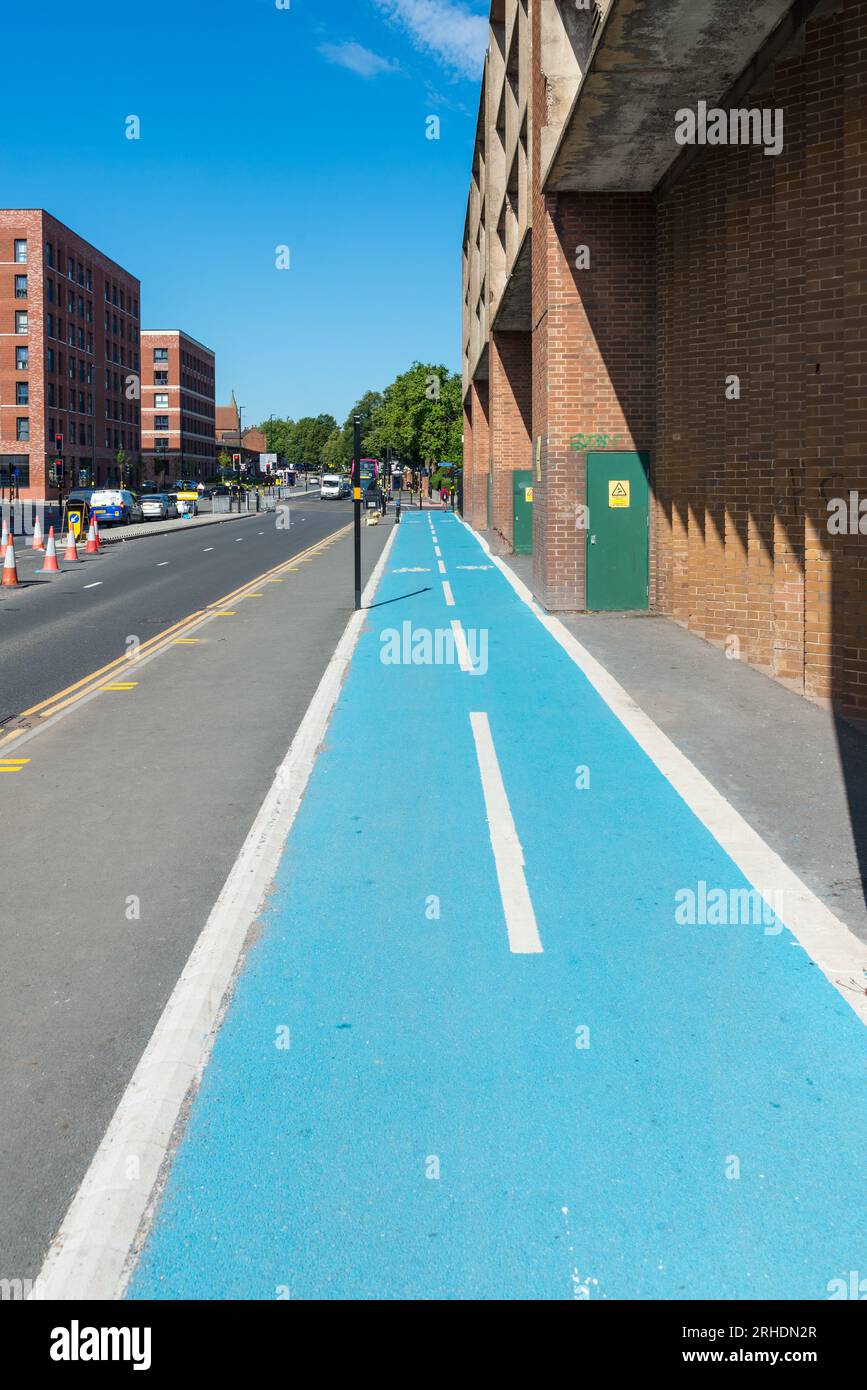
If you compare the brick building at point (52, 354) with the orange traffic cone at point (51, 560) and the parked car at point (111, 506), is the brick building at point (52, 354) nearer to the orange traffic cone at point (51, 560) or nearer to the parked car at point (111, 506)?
the parked car at point (111, 506)

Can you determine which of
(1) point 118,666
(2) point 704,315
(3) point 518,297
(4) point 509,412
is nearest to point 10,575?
(1) point 118,666

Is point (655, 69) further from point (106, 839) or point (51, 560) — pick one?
point (51, 560)

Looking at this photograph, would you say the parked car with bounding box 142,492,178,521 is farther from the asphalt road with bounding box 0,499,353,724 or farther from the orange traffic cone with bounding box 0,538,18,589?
the orange traffic cone with bounding box 0,538,18,589

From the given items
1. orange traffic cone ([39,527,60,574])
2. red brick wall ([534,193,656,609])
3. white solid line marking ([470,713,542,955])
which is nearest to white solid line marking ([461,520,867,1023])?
white solid line marking ([470,713,542,955])

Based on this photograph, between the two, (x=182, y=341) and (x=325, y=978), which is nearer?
(x=325, y=978)

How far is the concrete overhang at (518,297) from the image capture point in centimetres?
2378

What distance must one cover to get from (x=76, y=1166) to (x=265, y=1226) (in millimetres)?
826

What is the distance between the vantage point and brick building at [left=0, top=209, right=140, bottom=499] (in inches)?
3433

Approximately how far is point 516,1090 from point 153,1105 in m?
1.40

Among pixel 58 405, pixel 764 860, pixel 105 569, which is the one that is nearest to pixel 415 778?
pixel 764 860

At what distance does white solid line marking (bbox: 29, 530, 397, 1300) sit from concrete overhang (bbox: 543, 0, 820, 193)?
8.87 meters

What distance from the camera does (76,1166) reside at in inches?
158

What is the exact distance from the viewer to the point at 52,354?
9025cm
